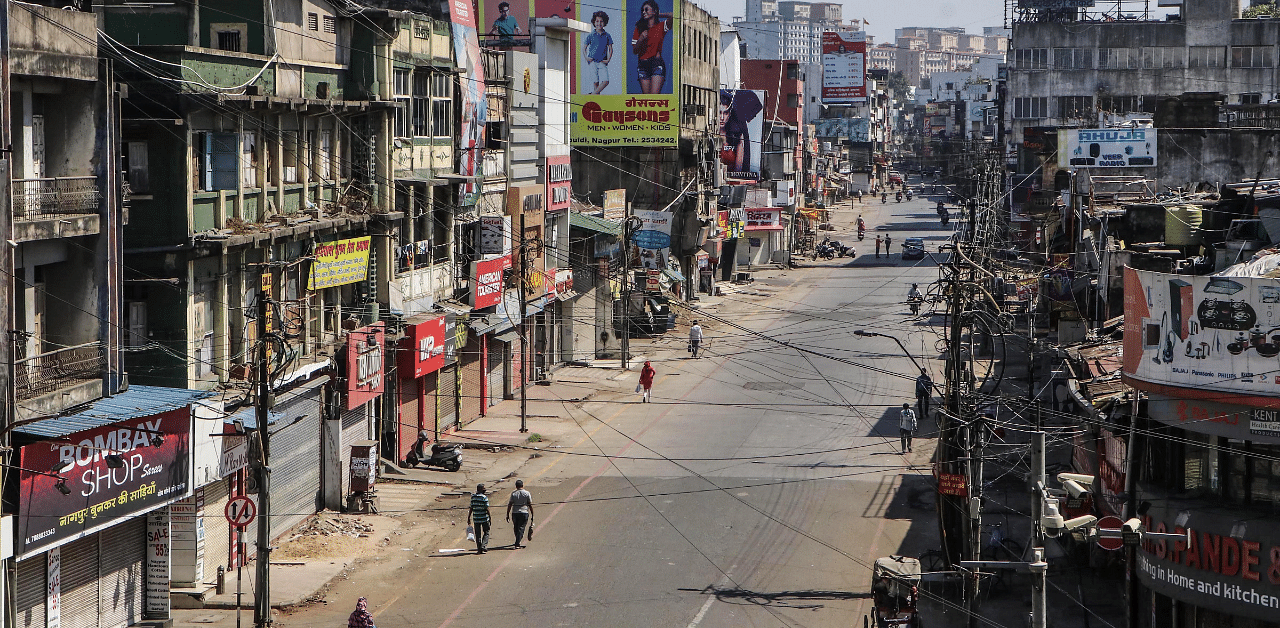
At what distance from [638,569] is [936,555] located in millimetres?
5464

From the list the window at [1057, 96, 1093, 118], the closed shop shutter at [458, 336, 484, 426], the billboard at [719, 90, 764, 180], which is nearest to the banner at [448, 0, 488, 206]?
the closed shop shutter at [458, 336, 484, 426]

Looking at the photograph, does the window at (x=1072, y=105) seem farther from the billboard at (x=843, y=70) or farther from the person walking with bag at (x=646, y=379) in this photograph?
the billboard at (x=843, y=70)

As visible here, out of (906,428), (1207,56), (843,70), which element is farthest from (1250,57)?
(843,70)

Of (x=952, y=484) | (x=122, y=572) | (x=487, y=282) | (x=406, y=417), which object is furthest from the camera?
(x=487, y=282)

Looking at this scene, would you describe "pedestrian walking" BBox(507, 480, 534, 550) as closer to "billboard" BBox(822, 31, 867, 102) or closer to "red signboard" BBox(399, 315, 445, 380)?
"red signboard" BBox(399, 315, 445, 380)

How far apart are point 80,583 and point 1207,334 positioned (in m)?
17.2

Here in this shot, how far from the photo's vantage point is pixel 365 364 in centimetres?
3152

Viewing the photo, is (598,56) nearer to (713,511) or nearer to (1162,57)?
(713,511)

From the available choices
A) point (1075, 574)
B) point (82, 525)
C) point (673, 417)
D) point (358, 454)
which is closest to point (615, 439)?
point (673, 417)

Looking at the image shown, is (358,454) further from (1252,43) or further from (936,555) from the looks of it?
(1252,43)

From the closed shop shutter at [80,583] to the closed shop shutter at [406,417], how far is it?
1251cm

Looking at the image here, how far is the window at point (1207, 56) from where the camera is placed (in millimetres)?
90625

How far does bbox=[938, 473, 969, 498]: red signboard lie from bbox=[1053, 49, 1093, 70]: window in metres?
76.0

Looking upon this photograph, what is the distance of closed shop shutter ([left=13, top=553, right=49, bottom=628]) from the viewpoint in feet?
65.2
